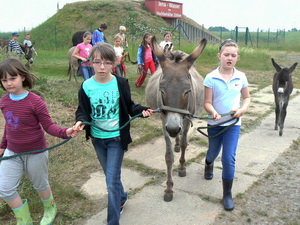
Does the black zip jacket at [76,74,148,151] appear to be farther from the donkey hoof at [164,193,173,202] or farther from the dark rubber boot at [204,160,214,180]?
the dark rubber boot at [204,160,214,180]

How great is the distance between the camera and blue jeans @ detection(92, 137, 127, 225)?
2.74 meters

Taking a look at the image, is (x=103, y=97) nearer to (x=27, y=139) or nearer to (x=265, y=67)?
(x=27, y=139)

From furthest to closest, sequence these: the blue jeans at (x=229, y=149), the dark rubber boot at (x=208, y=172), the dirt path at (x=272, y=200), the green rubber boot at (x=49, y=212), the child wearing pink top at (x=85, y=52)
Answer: the child wearing pink top at (x=85, y=52)
the dark rubber boot at (x=208, y=172)
the blue jeans at (x=229, y=149)
the dirt path at (x=272, y=200)
the green rubber boot at (x=49, y=212)

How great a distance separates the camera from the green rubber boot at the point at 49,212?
3011 mm

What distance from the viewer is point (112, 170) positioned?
277 cm

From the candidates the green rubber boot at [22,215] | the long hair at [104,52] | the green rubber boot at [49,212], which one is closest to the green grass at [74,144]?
the green rubber boot at [49,212]

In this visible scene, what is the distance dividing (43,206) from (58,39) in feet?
86.6

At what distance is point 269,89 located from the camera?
10.3 meters

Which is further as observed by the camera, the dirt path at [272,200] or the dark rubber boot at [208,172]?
the dark rubber boot at [208,172]

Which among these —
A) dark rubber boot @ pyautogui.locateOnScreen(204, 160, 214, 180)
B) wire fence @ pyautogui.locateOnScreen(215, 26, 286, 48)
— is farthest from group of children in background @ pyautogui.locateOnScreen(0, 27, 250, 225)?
wire fence @ pyautogui.locateOnScreen(215, 26, 286, 48)

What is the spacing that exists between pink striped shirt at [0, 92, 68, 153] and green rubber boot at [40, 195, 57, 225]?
2.28 feet

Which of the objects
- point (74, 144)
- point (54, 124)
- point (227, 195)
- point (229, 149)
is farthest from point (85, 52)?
point (227, 195)

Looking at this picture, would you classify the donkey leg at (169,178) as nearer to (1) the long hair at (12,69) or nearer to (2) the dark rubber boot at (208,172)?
(2) the dark rubber boot at (208,172)

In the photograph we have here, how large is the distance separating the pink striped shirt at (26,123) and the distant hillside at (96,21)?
2376 cm
